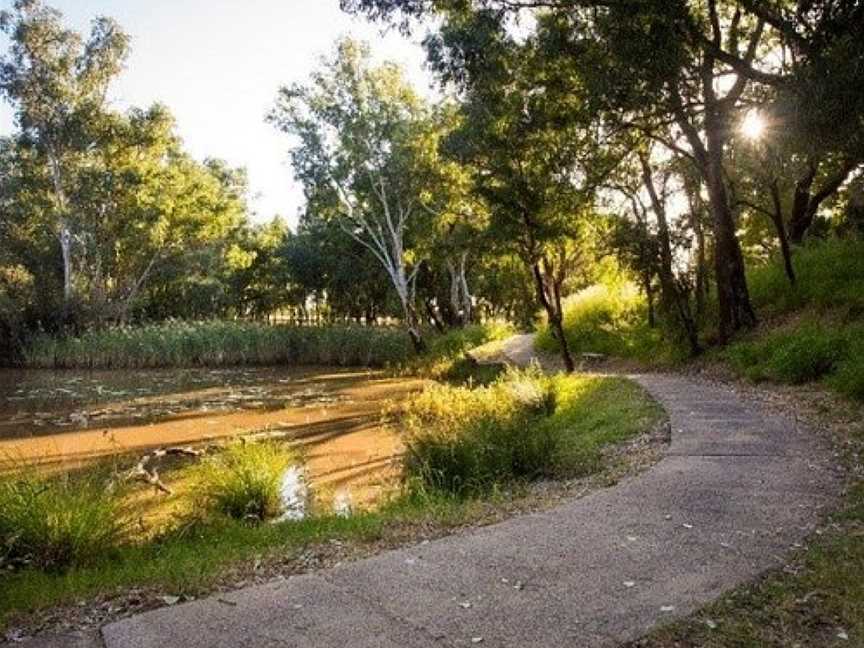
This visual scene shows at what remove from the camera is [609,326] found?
2072cm

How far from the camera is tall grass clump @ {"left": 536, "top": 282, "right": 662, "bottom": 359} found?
18.3m

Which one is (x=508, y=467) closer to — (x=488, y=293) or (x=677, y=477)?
(x=677, y=477)

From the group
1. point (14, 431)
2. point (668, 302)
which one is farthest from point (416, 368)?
point (14, 431)

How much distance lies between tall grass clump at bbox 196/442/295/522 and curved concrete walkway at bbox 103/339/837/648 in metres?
2.84

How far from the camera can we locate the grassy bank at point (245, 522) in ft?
14.5

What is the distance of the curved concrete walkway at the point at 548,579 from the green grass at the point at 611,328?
11.3 metres

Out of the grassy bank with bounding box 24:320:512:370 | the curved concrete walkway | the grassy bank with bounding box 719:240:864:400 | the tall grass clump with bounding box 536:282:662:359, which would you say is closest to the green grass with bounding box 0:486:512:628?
the curved concrete walkway

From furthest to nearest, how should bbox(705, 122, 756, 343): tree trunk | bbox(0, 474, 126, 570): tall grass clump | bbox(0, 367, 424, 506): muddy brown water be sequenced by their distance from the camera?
bbox(705, 122, 756, 343): tree trunk
bbox(0, 367, 424, 506): muddy brown water
bbox(0, 474, 126, 570): tall grass clump

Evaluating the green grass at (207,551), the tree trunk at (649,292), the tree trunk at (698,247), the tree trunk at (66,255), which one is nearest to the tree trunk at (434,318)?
the tree trunk at (66,255)

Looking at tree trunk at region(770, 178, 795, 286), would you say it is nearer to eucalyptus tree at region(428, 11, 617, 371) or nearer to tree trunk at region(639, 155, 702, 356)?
tree trunk at region(639, 155, 702, 356)

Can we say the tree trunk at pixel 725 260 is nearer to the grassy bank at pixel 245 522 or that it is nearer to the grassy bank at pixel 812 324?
the grassy bank at pixel 812 324

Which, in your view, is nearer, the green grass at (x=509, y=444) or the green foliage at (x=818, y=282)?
the green grass at (x=509, y=444)

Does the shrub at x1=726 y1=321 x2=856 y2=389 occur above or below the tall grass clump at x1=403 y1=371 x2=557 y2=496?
above

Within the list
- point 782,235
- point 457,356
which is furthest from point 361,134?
point 782,235
